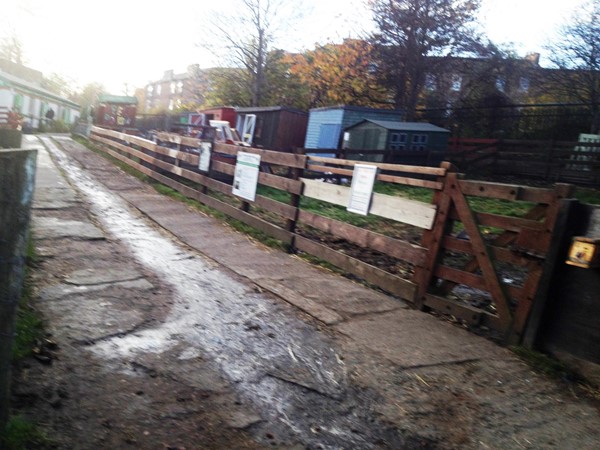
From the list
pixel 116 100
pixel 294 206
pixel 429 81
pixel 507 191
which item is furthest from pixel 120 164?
pixel 116 100

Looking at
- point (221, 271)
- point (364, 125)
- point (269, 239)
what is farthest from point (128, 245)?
point (364, 125)

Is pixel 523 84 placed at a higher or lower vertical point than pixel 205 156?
higher

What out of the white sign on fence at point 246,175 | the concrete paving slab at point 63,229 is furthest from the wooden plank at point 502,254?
the concrete paving slab at point 63,229

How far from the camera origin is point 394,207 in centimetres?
523

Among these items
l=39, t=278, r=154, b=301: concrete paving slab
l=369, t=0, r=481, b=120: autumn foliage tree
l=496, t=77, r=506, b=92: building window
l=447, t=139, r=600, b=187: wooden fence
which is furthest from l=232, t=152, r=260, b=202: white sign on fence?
l=496, t=77, r=506, b=92: building window

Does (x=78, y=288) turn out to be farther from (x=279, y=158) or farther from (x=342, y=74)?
(x=342, y=74)

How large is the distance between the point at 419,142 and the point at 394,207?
1521 centimetres

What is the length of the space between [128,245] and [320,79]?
78.9 feet

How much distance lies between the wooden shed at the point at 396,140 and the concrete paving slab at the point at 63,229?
12.1m

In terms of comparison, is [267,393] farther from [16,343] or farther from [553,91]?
Result: [553,91]

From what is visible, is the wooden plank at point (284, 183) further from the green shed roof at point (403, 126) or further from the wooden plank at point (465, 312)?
the green shed roof at point (403, 126)

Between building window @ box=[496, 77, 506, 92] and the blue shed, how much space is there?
396 inches

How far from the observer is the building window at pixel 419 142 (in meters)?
19.4

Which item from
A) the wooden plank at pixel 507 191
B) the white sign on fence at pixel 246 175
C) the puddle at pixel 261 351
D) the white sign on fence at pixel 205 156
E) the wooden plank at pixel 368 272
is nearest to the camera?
the puddle at pixel 261 351
